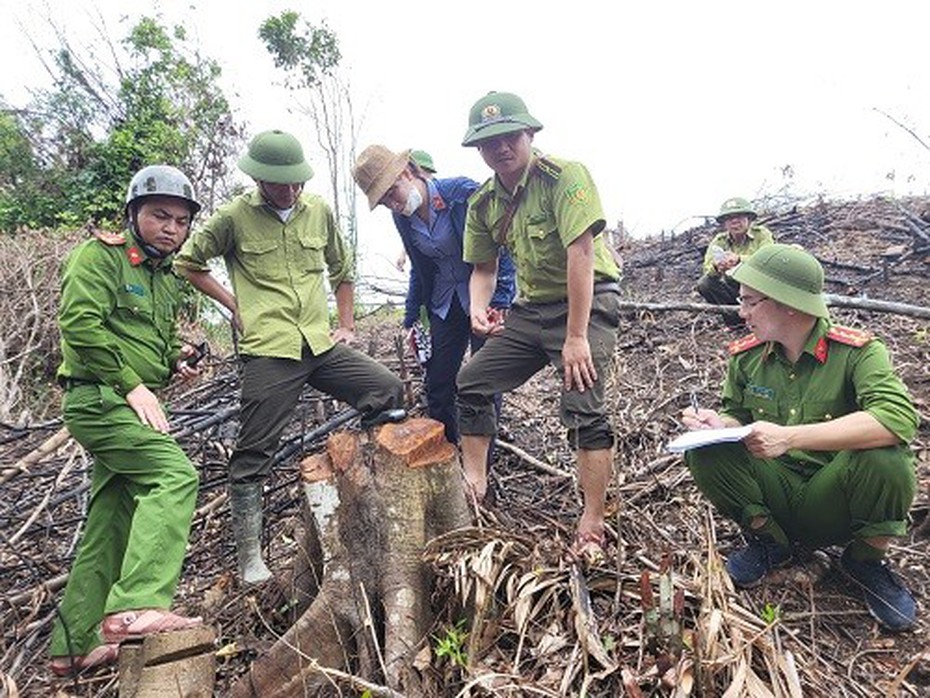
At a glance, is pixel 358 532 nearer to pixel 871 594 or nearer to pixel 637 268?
pixel 871 594

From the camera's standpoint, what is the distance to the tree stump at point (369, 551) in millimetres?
2471

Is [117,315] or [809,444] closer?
[809,444]

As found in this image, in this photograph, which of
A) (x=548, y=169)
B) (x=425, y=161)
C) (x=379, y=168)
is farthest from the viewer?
(x=425, y=161)

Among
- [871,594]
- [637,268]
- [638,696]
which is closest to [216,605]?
[638,696]

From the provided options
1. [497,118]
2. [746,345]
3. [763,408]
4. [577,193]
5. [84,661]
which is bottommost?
[84,661]

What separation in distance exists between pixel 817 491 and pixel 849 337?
65 centimetres

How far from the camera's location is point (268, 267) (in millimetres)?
3629

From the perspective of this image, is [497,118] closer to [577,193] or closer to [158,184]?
[577,193]

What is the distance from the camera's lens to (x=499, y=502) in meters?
3.81

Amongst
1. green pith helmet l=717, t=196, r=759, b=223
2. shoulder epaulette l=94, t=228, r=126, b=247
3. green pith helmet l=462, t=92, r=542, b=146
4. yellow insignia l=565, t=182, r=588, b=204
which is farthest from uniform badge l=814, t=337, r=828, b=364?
green pith helmet l=717, t=196, r=759, b=223

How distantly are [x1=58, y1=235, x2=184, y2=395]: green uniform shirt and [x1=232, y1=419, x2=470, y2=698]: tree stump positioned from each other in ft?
3.11

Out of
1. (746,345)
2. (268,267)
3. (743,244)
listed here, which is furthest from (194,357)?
(743,244)

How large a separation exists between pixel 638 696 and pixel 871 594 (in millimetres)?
1602

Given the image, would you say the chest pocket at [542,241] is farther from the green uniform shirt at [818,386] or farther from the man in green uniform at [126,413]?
the man in green uniform at [126,413]
